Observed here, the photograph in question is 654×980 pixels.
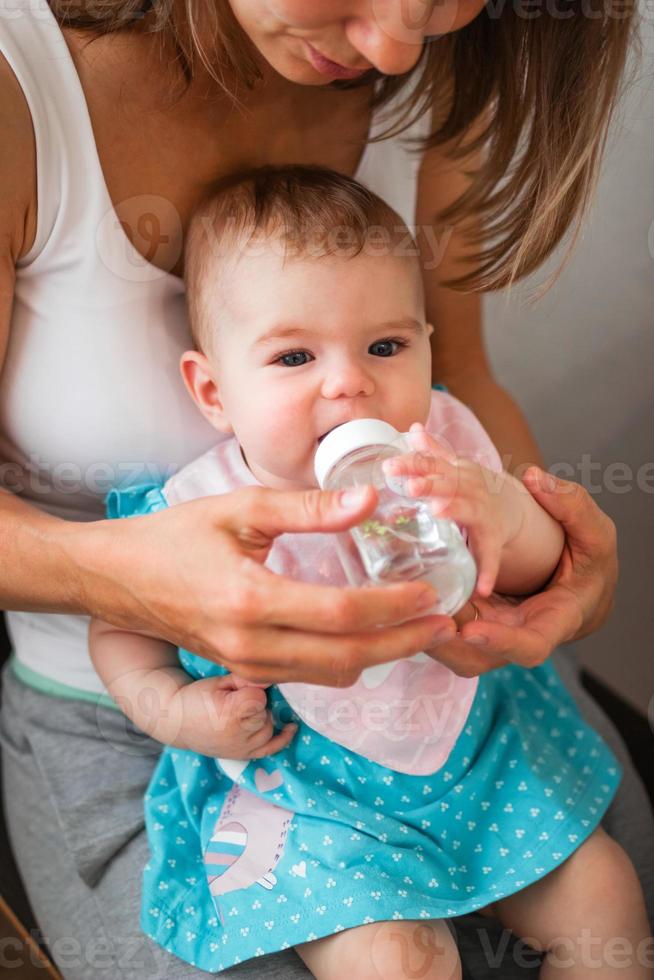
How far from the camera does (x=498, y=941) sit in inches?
37.2

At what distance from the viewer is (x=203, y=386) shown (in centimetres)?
91

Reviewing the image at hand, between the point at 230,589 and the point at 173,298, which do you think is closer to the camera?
the point at 230,589

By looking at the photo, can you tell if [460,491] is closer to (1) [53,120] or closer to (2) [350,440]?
(2) [350,440]

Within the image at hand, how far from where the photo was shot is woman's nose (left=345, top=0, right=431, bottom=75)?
0.72 meters

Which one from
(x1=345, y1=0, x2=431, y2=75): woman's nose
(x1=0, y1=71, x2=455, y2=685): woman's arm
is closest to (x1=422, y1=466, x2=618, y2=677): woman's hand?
(x1=0, y1=71, x2=455, y2=685): woman's arm

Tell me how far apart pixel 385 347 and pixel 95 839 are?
563 mm

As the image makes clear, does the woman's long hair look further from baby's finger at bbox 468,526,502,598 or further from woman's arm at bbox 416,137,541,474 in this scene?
baby's finger at bbox 468,526,502,598

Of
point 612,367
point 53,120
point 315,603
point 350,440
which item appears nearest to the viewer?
point 315,603

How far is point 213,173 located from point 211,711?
51 cm

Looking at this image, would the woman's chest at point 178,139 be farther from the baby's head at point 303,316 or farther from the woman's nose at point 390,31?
the woman's nose at point 390,31

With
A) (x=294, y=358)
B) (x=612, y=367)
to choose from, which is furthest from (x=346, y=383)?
(x=612, y=367)

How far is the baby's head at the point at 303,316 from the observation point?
32.1 inches

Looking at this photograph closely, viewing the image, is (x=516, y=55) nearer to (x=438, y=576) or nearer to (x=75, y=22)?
(x=75, y=22)

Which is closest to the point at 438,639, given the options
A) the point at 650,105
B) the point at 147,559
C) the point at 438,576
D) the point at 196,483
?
the point at 438,576
